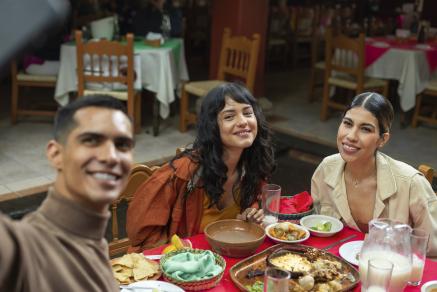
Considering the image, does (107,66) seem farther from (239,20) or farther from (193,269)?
(193,269)

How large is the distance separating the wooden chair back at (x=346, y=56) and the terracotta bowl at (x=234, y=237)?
3.76 meters

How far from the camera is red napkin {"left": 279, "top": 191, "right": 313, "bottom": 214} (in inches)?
81.1

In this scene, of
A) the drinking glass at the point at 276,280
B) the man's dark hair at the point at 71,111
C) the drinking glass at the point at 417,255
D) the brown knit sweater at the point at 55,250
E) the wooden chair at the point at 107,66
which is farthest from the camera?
the wooden chair at the point at 107,66

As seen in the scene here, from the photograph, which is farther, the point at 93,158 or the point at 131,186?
the point at 131,186

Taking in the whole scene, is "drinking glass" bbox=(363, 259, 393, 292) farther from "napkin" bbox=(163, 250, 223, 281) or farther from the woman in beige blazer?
the woman in beige blazer

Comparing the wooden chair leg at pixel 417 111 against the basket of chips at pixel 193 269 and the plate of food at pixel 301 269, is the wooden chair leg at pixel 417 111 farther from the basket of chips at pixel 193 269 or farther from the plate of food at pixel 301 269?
the basket of chips at pixel 193 269

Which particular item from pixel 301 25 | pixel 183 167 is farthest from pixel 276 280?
pixel 301 25

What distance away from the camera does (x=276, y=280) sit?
1274mm

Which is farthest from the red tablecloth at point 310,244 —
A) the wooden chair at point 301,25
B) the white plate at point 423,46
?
the wooden chair at point 301,25

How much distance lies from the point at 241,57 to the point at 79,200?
4321mm

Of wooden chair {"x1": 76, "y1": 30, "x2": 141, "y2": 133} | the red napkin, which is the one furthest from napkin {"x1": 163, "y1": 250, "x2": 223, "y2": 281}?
wooden chair {"x1": 76, "y1": 30, "x2": 141, "y2": 133}

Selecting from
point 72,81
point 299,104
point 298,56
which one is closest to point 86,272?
point 72,81

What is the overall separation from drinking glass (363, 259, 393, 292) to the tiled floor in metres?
2.85

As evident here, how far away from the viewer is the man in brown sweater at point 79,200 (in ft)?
2.75
